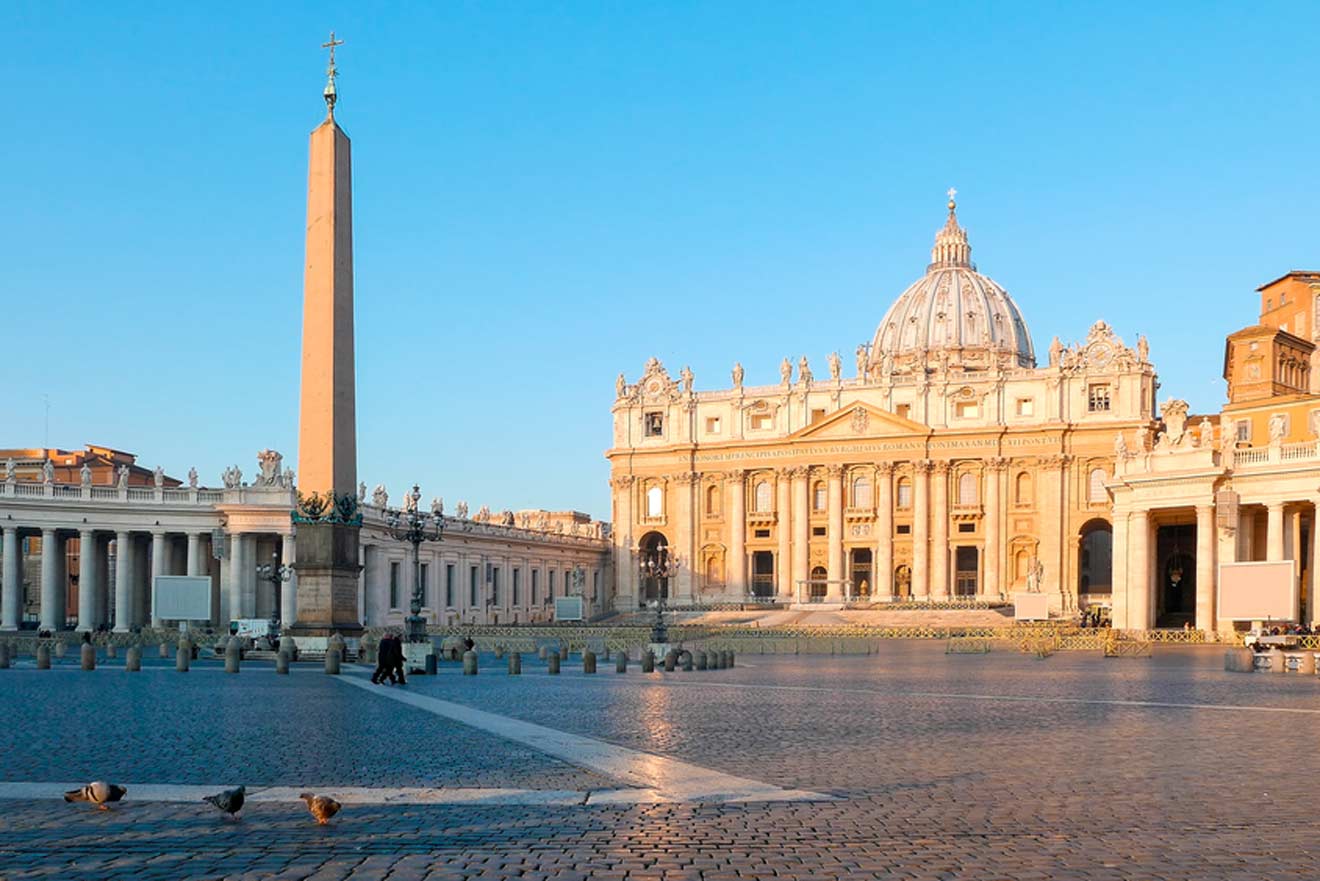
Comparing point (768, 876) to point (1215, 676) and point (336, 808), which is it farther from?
point (1215, 676)

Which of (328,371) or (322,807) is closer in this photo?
(322,807)

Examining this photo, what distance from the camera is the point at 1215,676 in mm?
29969

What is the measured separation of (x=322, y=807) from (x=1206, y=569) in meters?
45.6

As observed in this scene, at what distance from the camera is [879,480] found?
9419cm

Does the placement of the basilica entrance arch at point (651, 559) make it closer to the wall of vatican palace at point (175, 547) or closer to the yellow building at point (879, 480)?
the yellow building at point (879, 480)

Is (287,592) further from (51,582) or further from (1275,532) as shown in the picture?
(1275,532)

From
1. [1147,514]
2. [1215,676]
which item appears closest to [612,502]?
[1147,514]

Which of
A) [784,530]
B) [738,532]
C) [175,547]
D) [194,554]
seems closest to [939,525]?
[784,530]

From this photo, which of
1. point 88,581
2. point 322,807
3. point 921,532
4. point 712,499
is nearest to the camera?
point 322,807

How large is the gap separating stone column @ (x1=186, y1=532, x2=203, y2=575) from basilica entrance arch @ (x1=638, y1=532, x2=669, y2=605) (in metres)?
42.9

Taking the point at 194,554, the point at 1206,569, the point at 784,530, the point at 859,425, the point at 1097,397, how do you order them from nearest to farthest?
1. the point at 1206,569
2. the point at 194,554
3. the point at 1097,397
4. the point at 859,425
5. the point at 784,530

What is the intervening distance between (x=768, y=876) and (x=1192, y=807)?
4287mm

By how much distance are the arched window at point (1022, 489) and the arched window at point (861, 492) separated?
944 cm

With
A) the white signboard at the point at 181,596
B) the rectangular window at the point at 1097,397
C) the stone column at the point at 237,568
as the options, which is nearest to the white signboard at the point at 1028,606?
the rectangular window at the point at 1097,397
